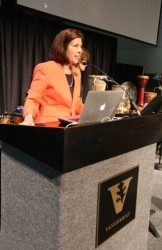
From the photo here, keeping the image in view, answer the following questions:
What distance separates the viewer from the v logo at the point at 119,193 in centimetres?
96

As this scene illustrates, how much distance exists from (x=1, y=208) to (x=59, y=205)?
35 cm

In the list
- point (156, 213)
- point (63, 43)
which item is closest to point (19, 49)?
point (63, 43)

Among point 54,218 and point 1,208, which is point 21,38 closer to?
point 1,208

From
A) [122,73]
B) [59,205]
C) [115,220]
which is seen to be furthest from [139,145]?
[122,73]

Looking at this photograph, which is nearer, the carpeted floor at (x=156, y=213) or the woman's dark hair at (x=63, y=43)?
the woman's dark hair at (x=63, y=43)

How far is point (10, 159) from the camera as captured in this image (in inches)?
37.2

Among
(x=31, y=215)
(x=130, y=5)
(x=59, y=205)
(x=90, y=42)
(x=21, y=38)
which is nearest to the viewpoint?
(x=59, y=205)

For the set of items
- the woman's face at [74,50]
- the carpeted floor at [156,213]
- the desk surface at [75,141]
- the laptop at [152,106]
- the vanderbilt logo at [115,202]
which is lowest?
the carpeted floor at [156,213]

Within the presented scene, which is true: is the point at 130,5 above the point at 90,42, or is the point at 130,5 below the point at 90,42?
above

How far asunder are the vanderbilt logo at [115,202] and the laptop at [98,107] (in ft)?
0.79

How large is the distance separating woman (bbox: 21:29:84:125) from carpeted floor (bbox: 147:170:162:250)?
1.02 metres

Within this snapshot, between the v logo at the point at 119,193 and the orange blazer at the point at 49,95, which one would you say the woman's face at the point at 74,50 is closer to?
the orange blazer at the point at 49,95

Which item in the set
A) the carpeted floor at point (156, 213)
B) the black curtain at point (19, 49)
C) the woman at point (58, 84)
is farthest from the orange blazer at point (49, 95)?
the black curtain at point (19, 49)

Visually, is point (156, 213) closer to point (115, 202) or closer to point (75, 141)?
point (115, 202)
